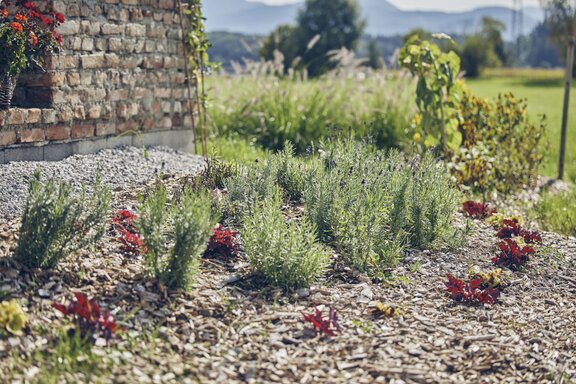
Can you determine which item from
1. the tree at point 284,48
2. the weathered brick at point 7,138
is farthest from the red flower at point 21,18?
the tree at point 284,48

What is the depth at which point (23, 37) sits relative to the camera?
5.49 m

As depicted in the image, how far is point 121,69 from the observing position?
21.6 ft

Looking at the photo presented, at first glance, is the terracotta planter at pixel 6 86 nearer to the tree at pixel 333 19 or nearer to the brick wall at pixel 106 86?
the brick wall at pixel 106 86

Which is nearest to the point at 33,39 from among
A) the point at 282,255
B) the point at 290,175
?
the point at 290,175

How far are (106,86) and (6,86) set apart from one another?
3.43 feet

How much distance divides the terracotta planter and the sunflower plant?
0.03m

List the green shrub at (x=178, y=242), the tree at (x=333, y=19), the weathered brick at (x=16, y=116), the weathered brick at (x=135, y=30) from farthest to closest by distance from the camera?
the tree at (x=333, y=19) → the weathered brick at (x=135, y=30) → the weathered brick at (x=16, y=116) → the green shrub at (x=178, y=242)

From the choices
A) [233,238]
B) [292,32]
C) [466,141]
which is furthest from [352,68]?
[292,32]

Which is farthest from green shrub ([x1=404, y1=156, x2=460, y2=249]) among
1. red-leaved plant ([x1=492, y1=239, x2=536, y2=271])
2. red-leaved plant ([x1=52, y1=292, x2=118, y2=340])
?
red-leaved plant ([x1=52, y1=292, x2=118, y2=340])

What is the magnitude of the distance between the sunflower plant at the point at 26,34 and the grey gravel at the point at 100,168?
0.79 m

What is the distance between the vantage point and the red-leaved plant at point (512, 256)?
4738 mm

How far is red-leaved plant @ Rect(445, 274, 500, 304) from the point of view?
412 centimetres

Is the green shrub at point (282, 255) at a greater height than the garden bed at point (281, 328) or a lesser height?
greater

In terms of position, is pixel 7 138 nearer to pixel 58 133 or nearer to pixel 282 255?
pixel 58 133
